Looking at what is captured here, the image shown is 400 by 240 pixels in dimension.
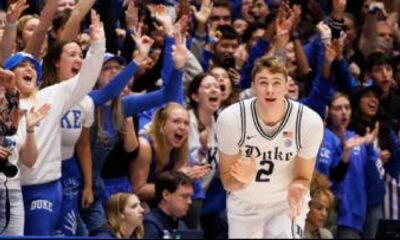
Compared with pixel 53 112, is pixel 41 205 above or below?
below

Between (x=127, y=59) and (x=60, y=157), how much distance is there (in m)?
2.23

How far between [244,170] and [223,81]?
9.83ft

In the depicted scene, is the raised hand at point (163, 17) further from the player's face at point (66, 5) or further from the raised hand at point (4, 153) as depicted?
the raised hand at point (4, 153)

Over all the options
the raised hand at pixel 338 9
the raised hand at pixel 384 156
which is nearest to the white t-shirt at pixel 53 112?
the raised hand at pixel 384 156

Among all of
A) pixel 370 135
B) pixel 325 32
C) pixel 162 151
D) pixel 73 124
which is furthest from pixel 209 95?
pixel 325 32

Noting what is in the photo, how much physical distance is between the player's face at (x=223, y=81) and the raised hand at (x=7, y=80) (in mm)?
2775

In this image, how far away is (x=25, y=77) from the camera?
29.9 ft

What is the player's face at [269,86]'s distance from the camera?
8484mm

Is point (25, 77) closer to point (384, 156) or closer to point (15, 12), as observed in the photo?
point (15, 12)

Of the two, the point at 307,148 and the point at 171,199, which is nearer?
the point at 307,148

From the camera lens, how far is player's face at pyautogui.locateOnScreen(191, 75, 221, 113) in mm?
10906

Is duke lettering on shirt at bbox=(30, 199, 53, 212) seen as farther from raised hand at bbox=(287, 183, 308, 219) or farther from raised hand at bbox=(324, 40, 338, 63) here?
raised hand at bbox=(324, 40, 338, 63)

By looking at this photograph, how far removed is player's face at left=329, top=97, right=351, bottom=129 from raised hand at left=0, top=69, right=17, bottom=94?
3.83 meters

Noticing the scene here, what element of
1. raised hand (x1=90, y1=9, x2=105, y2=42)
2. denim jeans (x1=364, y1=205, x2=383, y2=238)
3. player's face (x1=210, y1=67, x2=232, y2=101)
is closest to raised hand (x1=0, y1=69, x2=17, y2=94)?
raised hand (x1=90, y1=9, x2=105, y2=42)
